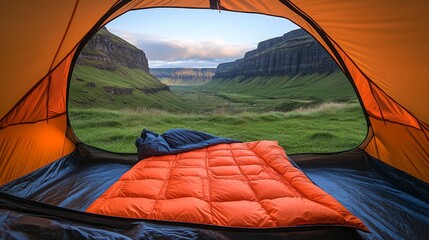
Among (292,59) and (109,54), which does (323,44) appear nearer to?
(109,54)

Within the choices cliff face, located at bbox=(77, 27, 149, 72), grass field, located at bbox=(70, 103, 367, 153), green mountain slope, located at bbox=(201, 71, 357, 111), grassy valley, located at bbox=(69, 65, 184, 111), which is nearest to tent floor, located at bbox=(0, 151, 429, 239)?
grass field, located at bbox=(70, 103, 367, 153)

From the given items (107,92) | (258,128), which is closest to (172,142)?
(258,128)

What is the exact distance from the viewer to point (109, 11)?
3.92 m

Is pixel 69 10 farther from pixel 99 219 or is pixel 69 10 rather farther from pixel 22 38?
pixel 99 219

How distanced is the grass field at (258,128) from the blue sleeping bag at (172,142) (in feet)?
5.04

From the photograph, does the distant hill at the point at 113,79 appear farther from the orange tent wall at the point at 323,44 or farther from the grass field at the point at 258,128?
the orange tent wall at the point at 323,44

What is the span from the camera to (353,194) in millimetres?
3561

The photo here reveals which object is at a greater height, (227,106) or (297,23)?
(297,23)

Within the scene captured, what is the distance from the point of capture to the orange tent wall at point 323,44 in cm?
246

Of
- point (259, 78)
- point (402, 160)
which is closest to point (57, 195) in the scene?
point (402, 160)

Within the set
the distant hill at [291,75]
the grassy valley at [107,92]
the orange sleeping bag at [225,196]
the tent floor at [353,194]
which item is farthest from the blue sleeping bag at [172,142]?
the distant hill at [291,75]

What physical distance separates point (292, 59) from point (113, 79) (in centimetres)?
6153

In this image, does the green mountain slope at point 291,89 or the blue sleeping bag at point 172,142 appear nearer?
the blue sleeping bag at point 172,142

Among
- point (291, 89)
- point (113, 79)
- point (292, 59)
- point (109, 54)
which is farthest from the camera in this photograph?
point (292, 59)
